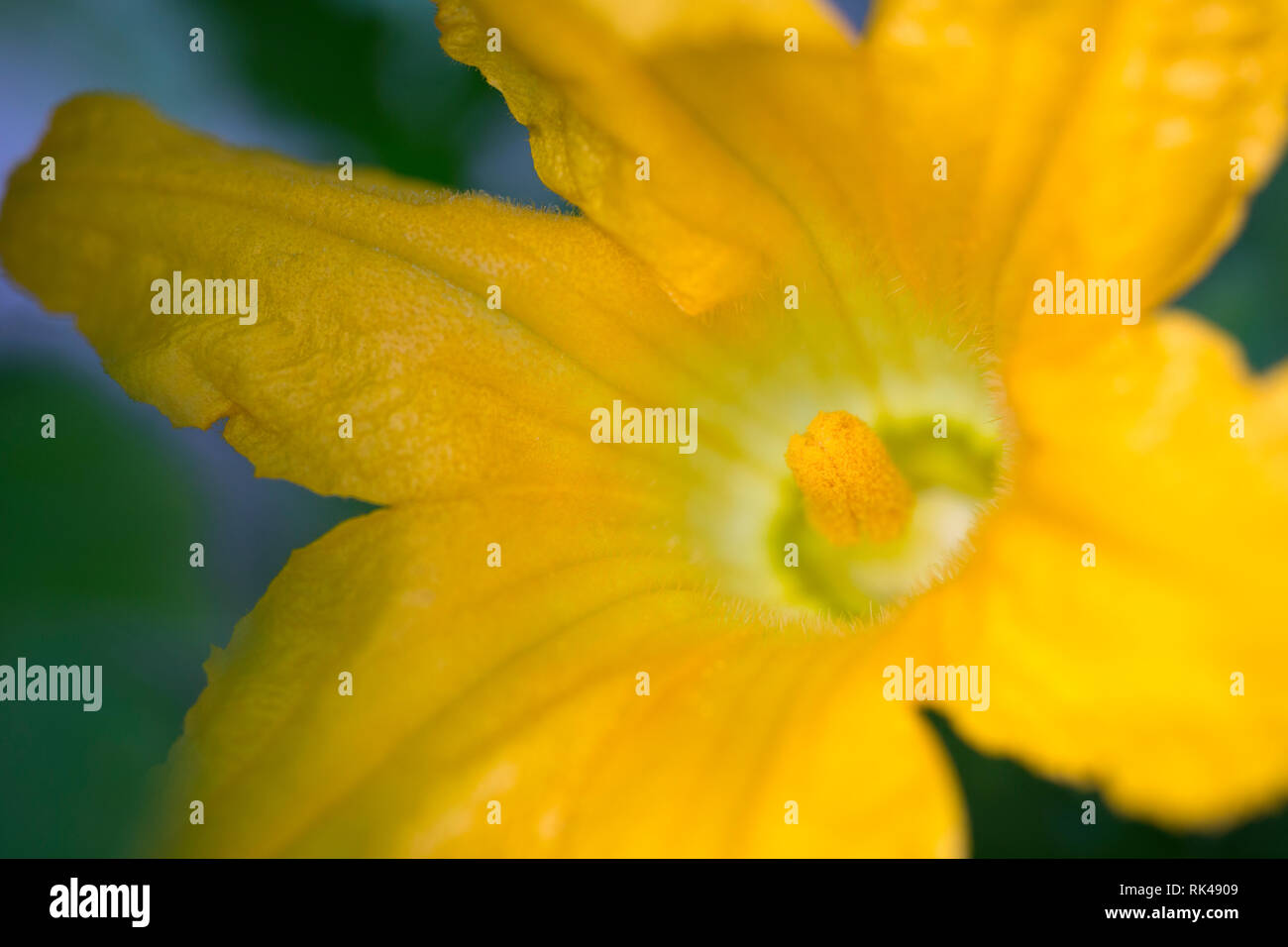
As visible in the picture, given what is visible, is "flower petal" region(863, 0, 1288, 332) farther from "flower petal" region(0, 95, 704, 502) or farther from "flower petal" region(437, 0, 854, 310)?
"flower petal" region(0, 95, 704, 502)

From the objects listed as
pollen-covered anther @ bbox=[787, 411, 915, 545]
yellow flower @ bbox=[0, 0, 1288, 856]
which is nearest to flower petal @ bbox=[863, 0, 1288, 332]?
yellow flower @ bbox=[0, 0, 1288, 856]

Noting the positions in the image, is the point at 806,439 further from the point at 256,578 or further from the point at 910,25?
the point at 256,578

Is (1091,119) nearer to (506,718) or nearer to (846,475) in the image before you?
(846,475)

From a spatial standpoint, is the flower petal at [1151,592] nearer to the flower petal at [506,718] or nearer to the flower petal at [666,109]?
the flower petal at [506,718]

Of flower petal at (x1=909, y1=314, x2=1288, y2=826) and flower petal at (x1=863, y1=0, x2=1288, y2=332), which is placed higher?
flower petal at (x1=863, y1=0, x2=1288, y2=332)

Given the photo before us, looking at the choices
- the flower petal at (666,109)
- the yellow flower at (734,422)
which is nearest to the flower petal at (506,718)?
the yellow flower at (734,422)
